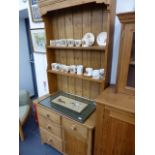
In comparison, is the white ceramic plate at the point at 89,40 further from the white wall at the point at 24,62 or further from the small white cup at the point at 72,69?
the white wall at the point at 24,62

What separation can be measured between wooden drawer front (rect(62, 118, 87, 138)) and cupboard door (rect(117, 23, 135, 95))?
545mm

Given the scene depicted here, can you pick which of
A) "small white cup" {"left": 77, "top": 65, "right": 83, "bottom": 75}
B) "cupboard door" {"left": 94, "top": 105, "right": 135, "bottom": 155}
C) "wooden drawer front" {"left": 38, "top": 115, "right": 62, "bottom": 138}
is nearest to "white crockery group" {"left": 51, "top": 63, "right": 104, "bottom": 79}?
"small white cup" {"left": 77, "top": 65, "right": 83, "bottom": 75}

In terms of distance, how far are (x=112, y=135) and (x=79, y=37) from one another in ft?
3.56

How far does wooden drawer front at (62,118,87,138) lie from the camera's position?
50.7 inches

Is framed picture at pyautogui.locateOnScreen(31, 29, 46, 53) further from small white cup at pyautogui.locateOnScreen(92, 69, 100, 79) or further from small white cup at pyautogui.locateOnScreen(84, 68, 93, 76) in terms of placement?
small white cup at pyautogui.locateOnScreen(92, 69, 100, 79)

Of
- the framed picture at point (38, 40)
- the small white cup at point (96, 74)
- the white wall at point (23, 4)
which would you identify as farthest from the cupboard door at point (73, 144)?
the white wall at point (23, 4)

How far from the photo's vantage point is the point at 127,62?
103 cm

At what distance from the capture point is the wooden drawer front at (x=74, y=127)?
129 cm

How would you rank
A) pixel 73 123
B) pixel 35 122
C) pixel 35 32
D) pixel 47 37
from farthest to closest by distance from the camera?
1. pixel 35 122
2. pixel 35 32
3. pixel 47 37
4. pixel 73 123

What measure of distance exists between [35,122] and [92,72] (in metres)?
1.69

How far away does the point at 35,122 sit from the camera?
245 centimetres

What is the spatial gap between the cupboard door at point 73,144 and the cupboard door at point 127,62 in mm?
713
